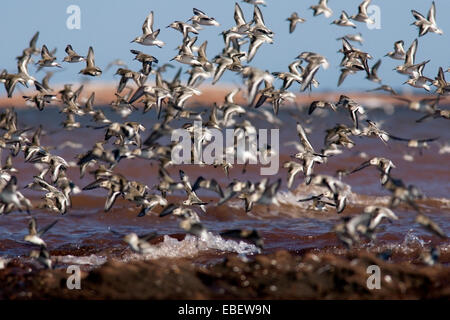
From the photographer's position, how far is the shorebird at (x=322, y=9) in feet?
46.7

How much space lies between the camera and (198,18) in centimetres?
1387

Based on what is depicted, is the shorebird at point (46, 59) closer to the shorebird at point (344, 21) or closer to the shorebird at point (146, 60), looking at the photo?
the shorebird at point (146, 60)

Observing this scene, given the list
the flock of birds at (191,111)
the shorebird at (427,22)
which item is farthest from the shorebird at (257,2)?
the shorebird at (427,22)

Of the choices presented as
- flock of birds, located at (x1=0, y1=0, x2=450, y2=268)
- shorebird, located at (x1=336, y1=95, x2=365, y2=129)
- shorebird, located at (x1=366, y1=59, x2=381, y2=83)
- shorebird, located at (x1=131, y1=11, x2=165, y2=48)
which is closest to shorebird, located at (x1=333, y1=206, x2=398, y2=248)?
flock of birds, located at (x1=0, y1=0, x2=450, y2=268)

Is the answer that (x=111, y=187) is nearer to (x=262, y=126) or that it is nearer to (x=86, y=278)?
(x=86, y=278)

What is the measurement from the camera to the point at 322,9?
14.2m

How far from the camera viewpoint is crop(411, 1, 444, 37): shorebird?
14102 millimetres

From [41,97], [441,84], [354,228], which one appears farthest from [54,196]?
[441,84]

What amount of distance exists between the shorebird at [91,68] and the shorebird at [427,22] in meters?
6.22

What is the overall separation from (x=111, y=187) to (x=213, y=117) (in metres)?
2.13

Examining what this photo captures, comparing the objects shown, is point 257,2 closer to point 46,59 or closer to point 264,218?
point 46,59

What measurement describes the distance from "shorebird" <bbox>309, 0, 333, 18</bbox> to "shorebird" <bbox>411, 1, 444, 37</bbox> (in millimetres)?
1622

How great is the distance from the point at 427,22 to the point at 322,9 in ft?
6.69

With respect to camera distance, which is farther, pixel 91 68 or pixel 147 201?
pixel 91 68
